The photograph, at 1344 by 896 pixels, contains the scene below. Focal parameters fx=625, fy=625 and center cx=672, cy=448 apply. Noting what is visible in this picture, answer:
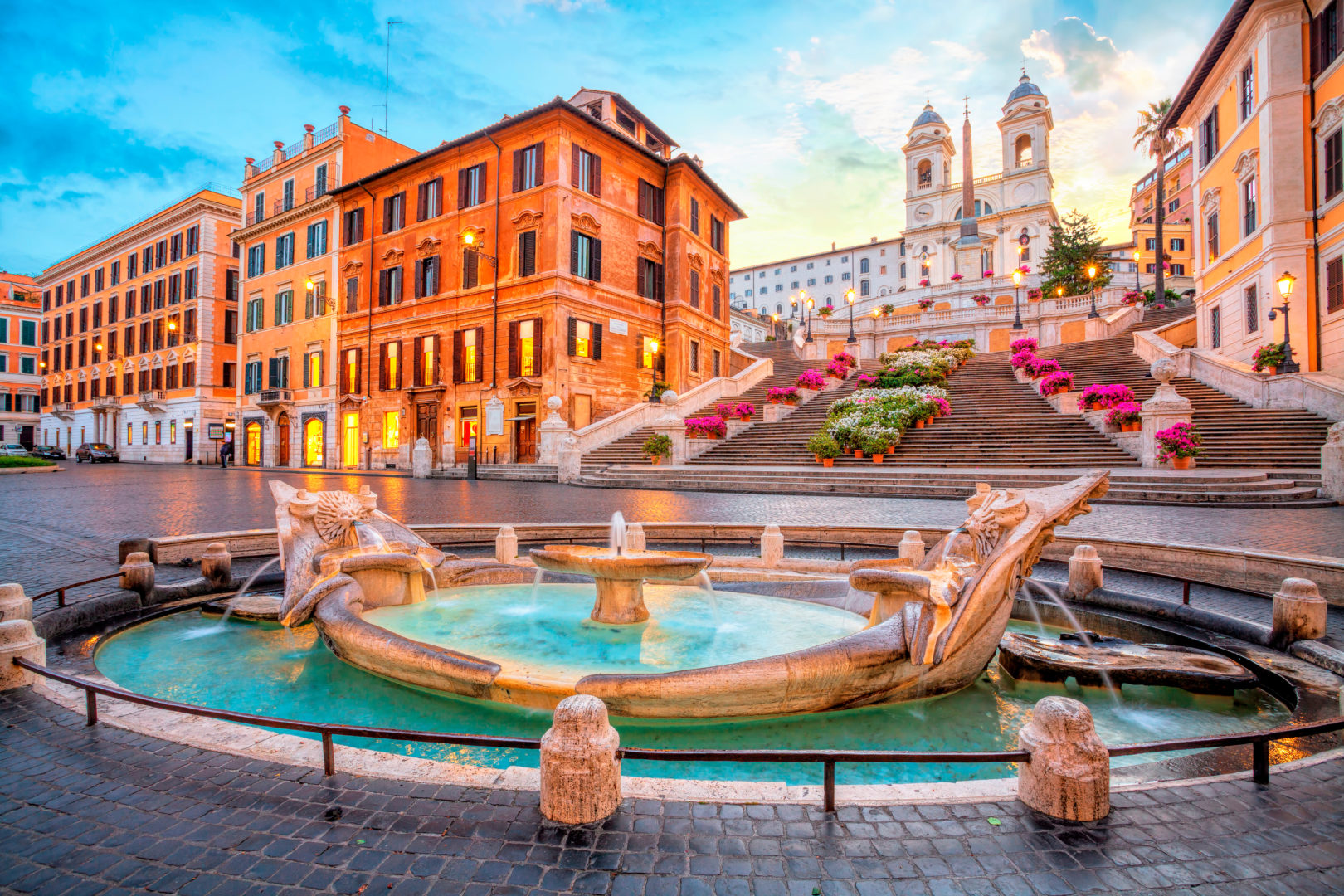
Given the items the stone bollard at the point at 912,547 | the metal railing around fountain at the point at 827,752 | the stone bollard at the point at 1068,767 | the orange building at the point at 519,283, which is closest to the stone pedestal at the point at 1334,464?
the stone bollard at the point at 912,547

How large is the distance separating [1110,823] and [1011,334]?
4266 cm

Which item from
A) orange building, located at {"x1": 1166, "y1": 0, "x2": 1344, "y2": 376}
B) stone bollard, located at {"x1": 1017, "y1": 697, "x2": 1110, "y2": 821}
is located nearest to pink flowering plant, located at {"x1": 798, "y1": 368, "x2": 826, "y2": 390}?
orange building, located at {"x1": 1166, "y1": 0, "x2": 1344, "y2": 376}

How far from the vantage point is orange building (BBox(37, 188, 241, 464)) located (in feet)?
140

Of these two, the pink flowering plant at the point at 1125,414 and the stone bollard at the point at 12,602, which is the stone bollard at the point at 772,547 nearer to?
the stone bollard at the point at 12,602

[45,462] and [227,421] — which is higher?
[227,421]

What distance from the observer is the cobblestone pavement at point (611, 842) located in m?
2.05

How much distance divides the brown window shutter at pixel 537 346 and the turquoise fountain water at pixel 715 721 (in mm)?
23442

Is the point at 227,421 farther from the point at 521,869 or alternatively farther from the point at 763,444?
the point at 521,869

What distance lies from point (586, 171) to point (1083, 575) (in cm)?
2827

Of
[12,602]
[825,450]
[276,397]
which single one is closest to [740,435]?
[825,450]

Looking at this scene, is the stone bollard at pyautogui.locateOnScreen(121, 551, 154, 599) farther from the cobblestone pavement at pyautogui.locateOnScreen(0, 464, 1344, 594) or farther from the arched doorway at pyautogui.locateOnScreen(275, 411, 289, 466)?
the arched doorway at pyautogui.locateOnScreen(275, 411, 289, 466)

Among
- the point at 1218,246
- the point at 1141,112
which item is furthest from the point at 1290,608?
the point at 1141,112

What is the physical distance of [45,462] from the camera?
28.5m

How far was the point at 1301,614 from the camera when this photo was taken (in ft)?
14.4
